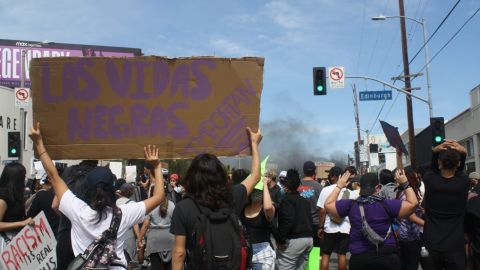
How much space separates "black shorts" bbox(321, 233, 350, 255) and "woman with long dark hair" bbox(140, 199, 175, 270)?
2.50m

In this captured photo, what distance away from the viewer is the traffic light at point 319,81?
854 inches

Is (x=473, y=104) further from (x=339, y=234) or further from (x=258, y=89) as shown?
(x=258, y=89)

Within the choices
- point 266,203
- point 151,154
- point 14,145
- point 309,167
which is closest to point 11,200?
point 151,154

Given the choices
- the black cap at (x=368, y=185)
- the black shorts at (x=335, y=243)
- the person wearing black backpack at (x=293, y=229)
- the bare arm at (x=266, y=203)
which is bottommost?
the black shorts at (x=335, y=243)

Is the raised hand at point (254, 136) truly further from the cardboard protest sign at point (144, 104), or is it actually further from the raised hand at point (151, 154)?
the raised hand at point (151, 154)

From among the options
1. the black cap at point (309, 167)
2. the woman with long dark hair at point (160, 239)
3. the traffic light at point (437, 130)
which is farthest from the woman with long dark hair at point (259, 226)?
the traffic light at point (437, 130)

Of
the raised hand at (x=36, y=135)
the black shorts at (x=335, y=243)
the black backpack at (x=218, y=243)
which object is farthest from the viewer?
the black shorts at (x=335, y=243)

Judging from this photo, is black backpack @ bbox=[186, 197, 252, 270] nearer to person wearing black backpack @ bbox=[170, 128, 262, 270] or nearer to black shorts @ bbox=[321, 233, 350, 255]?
person wearing black backpack @ bbox=[170, 128, 262, 270]

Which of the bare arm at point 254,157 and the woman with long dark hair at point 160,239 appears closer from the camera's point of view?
the bare arm at point 254,157

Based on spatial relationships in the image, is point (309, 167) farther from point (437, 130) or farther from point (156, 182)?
point (437, 130)

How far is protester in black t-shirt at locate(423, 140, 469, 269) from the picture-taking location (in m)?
5.54

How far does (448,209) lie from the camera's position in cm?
560

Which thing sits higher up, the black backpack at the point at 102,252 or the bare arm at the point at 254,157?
the bare arm at the point at 254,157

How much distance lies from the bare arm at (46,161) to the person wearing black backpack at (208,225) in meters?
0.92
